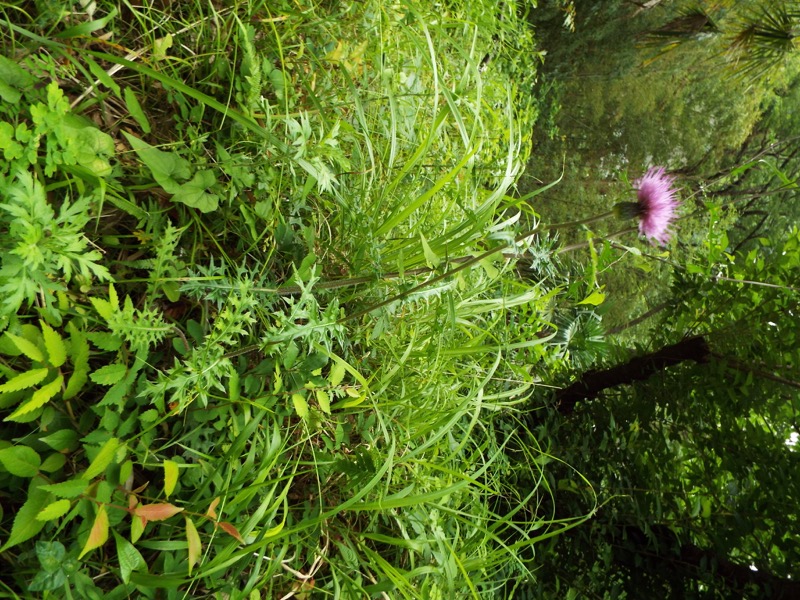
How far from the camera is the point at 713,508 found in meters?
1.46

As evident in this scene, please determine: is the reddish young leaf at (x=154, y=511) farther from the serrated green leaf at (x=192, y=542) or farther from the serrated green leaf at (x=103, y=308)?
the serrated green leaf at (x=103, y=308)

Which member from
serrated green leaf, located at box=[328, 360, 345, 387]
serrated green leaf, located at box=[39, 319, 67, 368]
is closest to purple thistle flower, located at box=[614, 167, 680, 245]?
serrated green leaf, located at box=[328, 360, 345, 387]

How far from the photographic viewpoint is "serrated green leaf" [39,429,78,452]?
0.59 meters

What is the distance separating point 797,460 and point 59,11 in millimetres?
1534

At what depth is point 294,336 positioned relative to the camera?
661 millimetres

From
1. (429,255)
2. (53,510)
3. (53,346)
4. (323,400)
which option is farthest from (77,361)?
(429,255)

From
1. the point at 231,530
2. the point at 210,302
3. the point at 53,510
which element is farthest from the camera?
the point at 210,302

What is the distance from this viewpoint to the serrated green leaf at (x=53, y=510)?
1.75ft

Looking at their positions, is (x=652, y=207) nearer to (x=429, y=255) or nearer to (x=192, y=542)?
(x=429, y=255)

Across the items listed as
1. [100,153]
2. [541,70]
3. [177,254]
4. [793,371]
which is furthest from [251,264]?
[541,70]

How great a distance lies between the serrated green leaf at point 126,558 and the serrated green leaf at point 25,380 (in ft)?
0.57

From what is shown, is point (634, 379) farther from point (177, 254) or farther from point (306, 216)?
point (177, 254)

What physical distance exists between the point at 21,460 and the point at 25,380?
7 cm

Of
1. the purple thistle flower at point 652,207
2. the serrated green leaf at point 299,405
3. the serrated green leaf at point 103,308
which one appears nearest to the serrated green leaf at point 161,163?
the serrated green leaf at point 103,308
